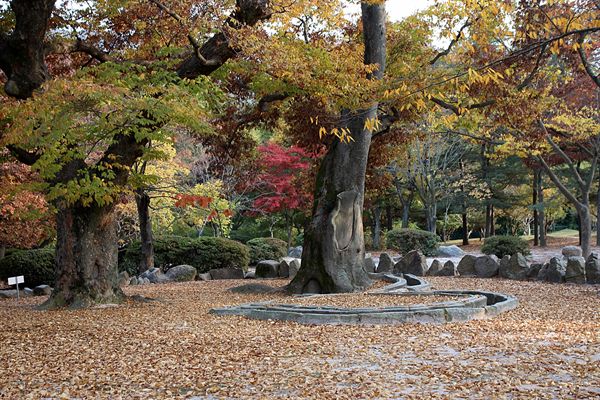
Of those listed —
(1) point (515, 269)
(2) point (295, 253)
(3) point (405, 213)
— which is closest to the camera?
(1) point (515, 269)

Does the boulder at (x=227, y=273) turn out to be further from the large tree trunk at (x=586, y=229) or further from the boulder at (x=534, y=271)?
the large tree trunk at (x=586, y=229)

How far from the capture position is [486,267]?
14867mm

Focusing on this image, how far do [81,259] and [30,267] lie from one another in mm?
6783

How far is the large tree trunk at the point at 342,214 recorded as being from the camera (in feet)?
37.9

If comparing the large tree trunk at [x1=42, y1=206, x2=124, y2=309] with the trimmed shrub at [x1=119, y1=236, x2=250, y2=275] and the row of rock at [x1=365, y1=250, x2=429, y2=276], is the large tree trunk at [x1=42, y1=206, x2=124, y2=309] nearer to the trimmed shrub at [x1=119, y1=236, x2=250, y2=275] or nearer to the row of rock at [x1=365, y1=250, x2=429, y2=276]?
the row of rock at [x1=365, y1=250, x2=429, y2=276]

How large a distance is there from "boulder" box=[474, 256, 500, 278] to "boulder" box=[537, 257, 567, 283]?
1.20 meters

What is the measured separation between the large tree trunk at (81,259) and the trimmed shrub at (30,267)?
20.8 ft

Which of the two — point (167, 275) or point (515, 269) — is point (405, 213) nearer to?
point (515, 269)

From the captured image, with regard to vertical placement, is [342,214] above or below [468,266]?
above

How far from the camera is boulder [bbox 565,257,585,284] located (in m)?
12.9

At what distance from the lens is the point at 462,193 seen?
30.0m

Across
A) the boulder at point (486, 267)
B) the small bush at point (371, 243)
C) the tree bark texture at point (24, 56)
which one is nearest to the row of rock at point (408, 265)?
the boulder at point (486, 267)

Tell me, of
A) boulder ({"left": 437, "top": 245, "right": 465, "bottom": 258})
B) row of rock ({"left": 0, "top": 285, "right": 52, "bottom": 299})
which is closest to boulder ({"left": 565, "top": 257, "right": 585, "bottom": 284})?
boulder ({"left": 437, "top": 245, "right": 465, "bottom": 258})

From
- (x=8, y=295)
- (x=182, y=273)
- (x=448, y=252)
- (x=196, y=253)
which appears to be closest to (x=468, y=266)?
(x=182, y=273)
